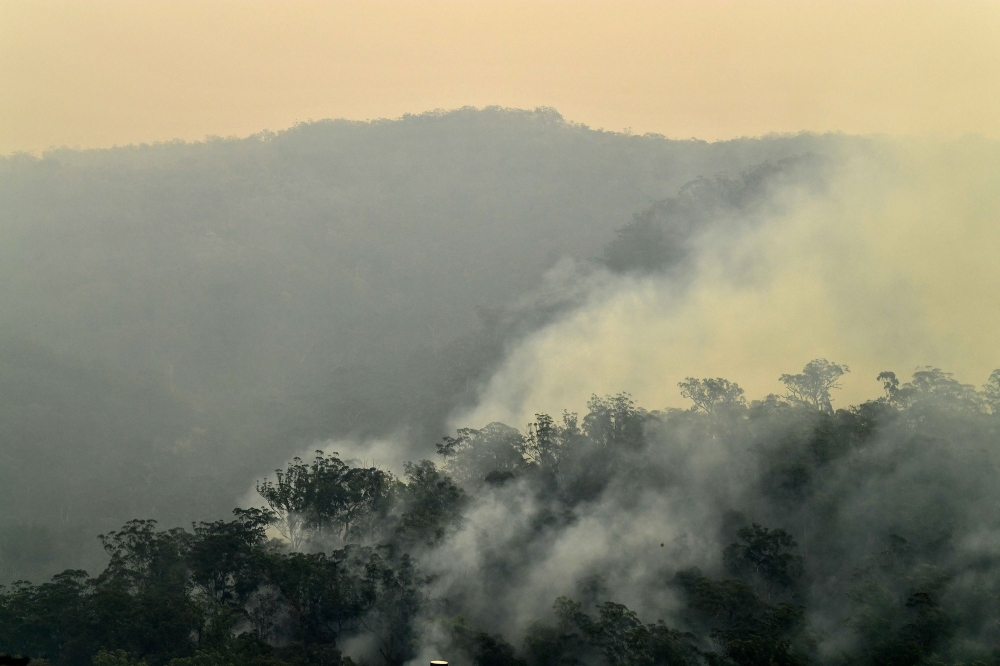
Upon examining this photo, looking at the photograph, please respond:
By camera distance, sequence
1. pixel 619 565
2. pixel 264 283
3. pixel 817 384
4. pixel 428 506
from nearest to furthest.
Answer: pixel 619 565, pixel 428 506, pixel 817 384, pixel 264 283

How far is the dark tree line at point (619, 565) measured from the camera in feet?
113

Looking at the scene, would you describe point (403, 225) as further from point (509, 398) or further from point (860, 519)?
point (860, 519)

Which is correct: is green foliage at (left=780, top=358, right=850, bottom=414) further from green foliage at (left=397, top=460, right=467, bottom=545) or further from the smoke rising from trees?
green foliage at (left=397, top=460, right=467, bottom=545)

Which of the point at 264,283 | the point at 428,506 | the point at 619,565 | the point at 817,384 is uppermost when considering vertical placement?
the point at 264,283

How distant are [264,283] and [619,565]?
179 feet

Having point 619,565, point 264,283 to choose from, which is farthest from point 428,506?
point 264,283

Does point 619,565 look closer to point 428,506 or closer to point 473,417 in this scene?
point 428,506

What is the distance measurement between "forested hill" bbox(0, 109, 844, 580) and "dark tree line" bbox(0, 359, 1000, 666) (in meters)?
20.0

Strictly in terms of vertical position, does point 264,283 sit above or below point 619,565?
above

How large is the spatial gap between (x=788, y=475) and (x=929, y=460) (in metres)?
6.27

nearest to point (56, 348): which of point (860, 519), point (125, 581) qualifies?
point (125, 581)

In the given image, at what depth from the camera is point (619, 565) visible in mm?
43094

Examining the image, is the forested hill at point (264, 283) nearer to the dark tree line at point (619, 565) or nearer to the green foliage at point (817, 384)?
the dark tree line at point (619, 565)

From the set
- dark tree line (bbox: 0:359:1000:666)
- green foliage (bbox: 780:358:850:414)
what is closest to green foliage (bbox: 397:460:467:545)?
dark tree line (bbox: 0:359:1000:666)
